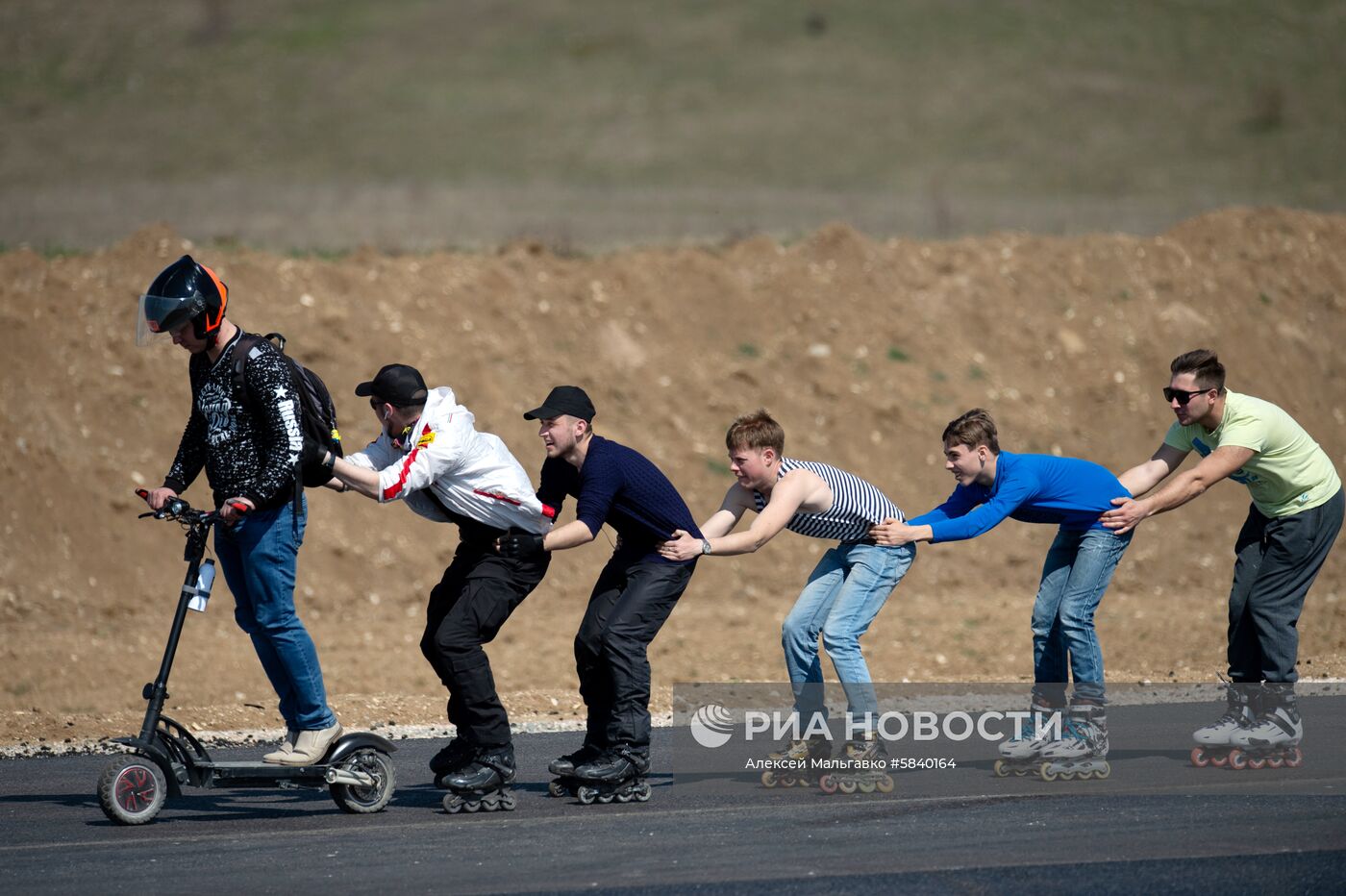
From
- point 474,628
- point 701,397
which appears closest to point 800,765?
point 474,628

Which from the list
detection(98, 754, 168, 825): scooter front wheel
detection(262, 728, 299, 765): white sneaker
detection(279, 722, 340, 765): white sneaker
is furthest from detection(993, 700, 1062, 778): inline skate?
detection(98, 754, 168, 825): scooter front wheel

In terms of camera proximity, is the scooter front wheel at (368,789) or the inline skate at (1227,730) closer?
the scooter front wheel at (368,789)

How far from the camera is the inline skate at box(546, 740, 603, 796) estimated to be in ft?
26.5

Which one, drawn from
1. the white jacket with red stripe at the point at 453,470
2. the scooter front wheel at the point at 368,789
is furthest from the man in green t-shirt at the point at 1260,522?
the scooter front wheel at the point at 368,789

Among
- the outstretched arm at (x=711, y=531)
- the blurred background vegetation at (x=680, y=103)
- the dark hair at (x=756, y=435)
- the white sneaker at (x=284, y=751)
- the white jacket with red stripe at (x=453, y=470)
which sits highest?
the blurred background vegetation at (x=680, y=103)

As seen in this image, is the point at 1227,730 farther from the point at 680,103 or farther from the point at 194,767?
the point at 680,103

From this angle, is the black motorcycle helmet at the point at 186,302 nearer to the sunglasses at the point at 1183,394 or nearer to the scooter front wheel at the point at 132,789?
the scooter front wheel at the point at 132,789

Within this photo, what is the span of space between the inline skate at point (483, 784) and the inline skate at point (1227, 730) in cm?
378

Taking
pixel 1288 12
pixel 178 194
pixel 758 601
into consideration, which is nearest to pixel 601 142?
pixel 178 194

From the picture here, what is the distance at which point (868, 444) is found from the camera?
76.3 feet

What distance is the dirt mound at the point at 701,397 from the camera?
1653 centimetres

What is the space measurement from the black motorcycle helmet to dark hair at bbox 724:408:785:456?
2547mm

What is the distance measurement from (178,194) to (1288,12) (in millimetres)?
51475

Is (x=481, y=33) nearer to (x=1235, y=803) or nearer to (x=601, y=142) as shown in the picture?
(x=601, y=142)
